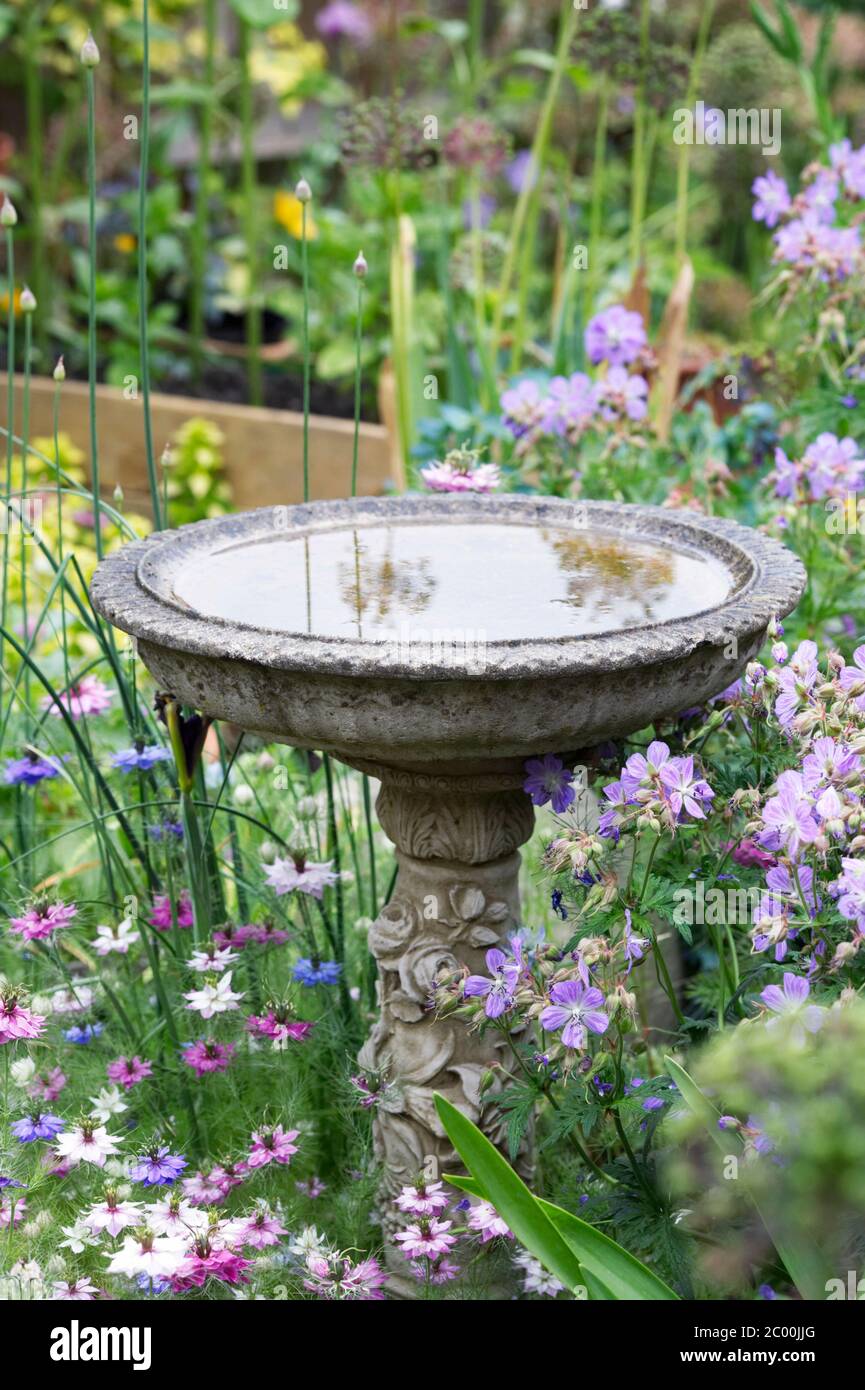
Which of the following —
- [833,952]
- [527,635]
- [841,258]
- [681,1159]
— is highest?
[841,258]

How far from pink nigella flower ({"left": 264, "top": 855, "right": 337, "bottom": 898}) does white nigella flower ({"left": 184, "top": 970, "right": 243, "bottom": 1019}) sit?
16cm

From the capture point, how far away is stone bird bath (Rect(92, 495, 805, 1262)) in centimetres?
172

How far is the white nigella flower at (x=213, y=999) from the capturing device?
2.04 metres

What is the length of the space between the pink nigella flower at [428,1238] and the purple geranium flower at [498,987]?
30 cm

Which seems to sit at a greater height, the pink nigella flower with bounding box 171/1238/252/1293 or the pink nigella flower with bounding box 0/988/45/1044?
the pink nigella flower with bounding box 0/988/45/1044

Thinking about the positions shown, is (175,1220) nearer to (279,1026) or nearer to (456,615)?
(279,1026)

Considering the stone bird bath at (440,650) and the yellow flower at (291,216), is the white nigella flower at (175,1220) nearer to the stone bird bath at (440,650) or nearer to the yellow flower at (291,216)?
the stone bird bath at (440,650)

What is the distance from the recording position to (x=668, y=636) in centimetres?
173

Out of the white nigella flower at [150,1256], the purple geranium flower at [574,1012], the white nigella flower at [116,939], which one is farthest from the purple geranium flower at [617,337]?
the white nigella flower at [150,1256]

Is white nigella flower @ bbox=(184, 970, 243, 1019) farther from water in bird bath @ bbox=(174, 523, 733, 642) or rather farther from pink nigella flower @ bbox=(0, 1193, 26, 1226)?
water in bird bath @ bbox=(174, 523, 733, 642)

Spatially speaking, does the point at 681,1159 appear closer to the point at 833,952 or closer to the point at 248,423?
the point at 833,952

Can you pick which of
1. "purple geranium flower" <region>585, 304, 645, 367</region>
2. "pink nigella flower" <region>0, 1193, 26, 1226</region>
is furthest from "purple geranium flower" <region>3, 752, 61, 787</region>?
"purple geranium flower" <region>585, 304, 645, 367</region>

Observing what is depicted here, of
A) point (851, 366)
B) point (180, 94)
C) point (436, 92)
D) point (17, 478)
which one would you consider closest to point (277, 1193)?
point (851, 366)
